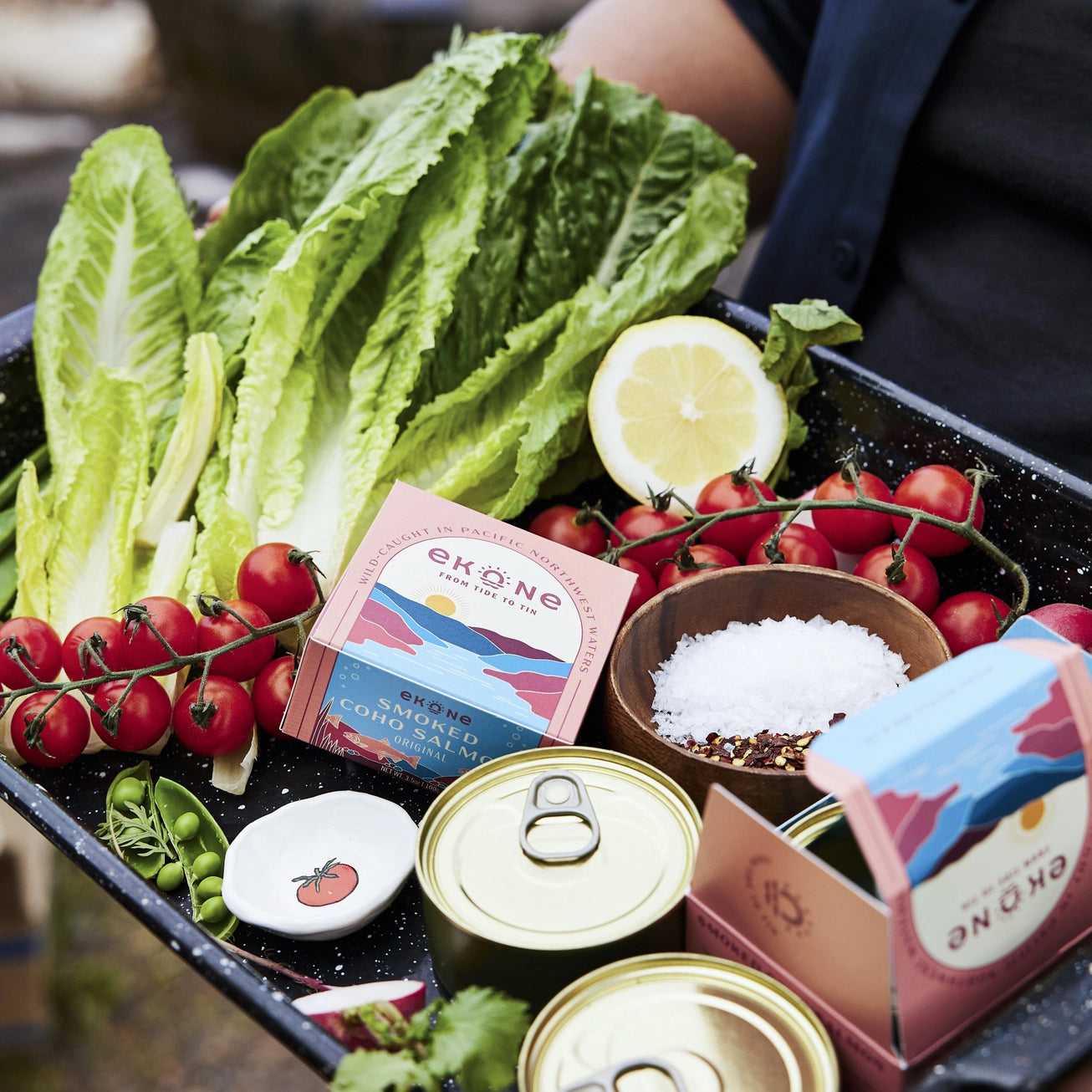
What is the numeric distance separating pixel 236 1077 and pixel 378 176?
5.15ft

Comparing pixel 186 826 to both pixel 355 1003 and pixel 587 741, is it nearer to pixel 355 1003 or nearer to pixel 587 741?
pixel 355 1003

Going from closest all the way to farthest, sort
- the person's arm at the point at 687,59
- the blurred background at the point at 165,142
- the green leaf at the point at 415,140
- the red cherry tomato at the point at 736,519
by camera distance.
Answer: the red cherry tomato at the point at 736,519
the green leaf at the point at 415,140
the person's arm at the point at 687,59
the blurred background at the point at 165,142

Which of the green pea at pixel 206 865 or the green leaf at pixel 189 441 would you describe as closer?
the green pea at pixel 206 865

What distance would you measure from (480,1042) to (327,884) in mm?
313

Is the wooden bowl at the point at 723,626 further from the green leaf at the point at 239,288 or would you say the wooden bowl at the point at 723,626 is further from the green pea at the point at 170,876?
the green leaf at the point at 239,288

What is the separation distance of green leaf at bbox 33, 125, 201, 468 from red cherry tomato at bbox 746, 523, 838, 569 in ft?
2.62

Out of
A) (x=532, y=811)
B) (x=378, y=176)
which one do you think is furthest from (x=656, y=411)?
(x=532, y=811)

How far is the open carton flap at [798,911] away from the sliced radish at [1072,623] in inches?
18.0

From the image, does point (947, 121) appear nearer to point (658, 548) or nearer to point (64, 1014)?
point (658, 548)

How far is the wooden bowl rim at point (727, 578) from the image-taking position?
2.91 feet

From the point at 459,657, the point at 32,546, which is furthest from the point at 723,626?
the point at 32,546

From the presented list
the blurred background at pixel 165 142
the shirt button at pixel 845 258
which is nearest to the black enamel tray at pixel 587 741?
the shirt button at pixel 845 258

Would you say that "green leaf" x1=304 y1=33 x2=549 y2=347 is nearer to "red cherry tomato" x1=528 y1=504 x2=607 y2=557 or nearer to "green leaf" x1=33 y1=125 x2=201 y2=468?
"green leaf" x1=33 y1=125 x2=201 y2=468

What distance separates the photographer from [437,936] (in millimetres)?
814
